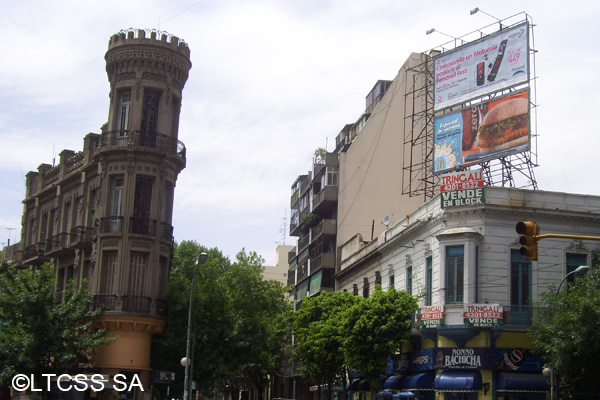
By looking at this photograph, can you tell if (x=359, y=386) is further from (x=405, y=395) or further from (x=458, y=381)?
(x=458, y=381)

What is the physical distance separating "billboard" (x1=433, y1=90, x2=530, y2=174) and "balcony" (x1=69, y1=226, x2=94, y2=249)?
1993 cm

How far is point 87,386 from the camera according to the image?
116ft

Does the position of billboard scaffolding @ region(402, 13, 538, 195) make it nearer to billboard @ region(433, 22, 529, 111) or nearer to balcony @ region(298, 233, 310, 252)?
billboard @ region(433, 22, 529, 111)

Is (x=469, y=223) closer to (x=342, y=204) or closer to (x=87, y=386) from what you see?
(x=87, y=386)

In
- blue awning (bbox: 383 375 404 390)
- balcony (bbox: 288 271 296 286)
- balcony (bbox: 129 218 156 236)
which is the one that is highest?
balcony (bbox: 288 271 296 286)

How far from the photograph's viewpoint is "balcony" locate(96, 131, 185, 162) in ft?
141

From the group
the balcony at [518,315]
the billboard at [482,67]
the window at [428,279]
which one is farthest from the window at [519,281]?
the billboard at [482,67]

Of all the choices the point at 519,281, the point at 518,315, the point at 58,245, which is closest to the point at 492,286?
the point at 519,281

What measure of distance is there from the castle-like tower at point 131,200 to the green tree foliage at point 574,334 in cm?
2011

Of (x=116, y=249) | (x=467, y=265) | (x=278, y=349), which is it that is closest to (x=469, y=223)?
(x=467, y=265)

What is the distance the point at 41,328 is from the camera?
37688mm

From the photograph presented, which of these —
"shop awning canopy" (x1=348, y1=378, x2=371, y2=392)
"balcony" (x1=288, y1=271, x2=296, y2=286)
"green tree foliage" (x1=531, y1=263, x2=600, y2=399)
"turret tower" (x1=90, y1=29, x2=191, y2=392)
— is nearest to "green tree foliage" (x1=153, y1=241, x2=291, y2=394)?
"turret tower" (x1=90, y1=29, x2=191, y2=392)

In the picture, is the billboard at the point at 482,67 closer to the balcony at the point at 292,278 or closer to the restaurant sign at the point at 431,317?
the restaurant sign at the point at 431,317

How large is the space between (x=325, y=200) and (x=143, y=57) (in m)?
23.2
